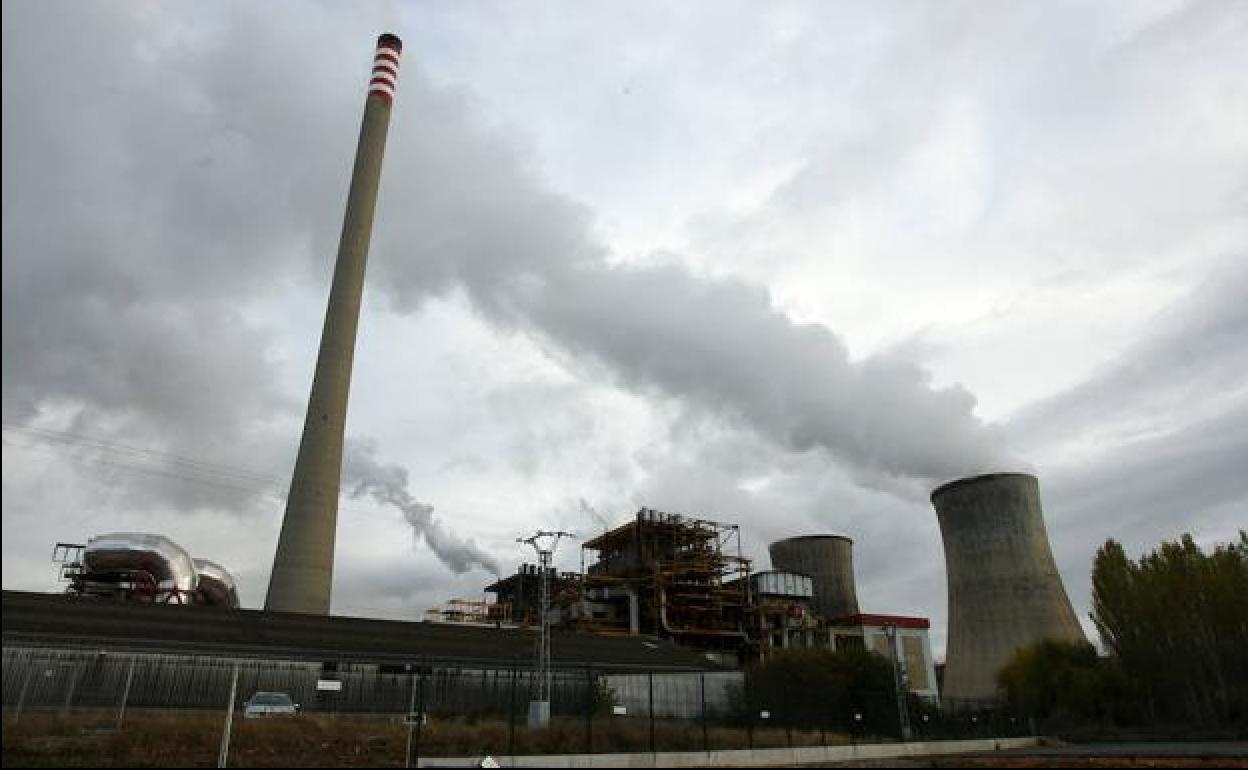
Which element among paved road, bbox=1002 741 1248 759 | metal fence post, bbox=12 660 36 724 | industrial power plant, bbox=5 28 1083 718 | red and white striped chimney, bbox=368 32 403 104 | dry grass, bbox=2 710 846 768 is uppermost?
red and white striped chimney, bbox=368 32 403 104

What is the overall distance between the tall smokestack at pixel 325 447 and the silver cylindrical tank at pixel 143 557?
4.42 metres

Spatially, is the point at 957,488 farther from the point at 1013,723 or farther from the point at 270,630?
the point at 270,630

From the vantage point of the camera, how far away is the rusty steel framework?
60750 mm

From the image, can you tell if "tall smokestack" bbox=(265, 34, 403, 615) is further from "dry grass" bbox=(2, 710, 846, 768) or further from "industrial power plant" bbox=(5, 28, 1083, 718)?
"dry grass" bbox=(2, 710, 846, 768)

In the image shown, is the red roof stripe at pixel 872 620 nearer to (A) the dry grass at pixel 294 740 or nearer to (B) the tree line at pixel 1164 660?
(B) the tree line at pixel 1164 660

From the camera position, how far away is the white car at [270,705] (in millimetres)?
23864

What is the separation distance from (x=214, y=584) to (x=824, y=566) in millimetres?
47617

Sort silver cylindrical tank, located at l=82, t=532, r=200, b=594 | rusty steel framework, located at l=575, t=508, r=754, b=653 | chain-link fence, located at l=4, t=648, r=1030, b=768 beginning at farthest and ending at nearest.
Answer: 1. rusty steel framework, located at l=575, t=508, r=754, b=653
2. silver cylindrical tank, located at l=82, t=532, r=200, b=594
3. chain-link fence, located at l=4, t=648, r=1030, b=768

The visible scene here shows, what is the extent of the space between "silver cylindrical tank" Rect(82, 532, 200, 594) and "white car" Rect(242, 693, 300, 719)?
50.6 ft

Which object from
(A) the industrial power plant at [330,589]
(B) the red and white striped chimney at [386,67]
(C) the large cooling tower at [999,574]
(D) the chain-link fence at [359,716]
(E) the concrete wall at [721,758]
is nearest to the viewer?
(D) the chain-link fence at [359,716]

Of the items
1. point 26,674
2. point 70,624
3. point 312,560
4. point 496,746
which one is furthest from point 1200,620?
point 70,624

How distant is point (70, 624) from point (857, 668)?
35.7 metres

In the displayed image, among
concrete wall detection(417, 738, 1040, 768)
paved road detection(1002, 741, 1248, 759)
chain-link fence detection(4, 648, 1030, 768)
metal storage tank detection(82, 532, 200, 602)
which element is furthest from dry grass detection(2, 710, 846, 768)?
metal storage tank detection(82, 532, 200, 602)

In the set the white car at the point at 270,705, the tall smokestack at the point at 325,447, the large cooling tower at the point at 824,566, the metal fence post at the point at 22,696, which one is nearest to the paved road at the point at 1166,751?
the white car at the point at 270,705
